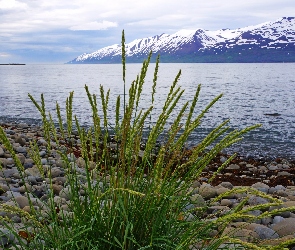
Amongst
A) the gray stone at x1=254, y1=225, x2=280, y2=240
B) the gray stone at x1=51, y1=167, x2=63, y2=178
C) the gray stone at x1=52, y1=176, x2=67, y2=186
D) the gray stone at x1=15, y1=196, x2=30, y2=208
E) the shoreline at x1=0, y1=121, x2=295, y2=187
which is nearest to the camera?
the gray stone at x1=254, y1=225, x2=280, y2=240

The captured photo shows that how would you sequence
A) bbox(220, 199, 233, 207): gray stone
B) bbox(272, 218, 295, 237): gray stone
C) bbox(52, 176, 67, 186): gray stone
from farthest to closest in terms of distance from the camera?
bbox(52, 176, 67, 186): gray stone → bbox(220, 199, 233, 207): gray stone → bbox(272, 218, 295, 237): gray stone

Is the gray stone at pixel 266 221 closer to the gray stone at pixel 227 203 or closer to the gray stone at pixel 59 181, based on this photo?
the gray stone at pixel 227 203

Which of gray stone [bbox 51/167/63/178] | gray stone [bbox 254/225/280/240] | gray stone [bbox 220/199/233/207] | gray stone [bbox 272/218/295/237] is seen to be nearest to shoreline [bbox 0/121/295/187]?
gray stone [bbox 51/167/63/178]

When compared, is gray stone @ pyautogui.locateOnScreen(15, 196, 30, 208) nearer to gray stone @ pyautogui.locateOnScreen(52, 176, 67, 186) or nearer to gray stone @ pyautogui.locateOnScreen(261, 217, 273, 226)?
gray stone @ pyautogui.locateOnScreen(52, 176, 67, 186)

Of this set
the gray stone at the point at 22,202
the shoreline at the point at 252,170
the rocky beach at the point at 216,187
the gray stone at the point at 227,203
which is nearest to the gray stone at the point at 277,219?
the rocky beach at the point at 216,187

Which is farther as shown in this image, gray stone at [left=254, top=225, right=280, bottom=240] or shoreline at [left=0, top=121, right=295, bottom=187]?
shoreline at [left=0, top=121, right=295, bottom=187]

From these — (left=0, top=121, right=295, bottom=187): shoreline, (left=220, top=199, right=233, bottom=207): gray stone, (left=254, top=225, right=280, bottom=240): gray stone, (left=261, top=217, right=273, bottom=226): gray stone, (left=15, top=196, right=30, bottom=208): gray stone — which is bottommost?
(left=0, top=121, right=295, bottom=187): shoreline

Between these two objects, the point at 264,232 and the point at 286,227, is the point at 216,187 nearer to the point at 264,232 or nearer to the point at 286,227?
the point at 286,227

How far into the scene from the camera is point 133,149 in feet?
12.4

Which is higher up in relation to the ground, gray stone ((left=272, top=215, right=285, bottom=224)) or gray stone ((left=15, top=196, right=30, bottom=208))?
gray stone ((left=15, top=196, right=30, bottom=208))

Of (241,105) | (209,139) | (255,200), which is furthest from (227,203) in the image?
(241,105)

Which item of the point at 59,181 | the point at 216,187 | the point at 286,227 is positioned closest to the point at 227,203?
the point at 286,227

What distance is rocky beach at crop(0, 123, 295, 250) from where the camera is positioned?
5.30 meters

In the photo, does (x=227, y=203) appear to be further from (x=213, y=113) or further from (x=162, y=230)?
(x=213, y=113)
